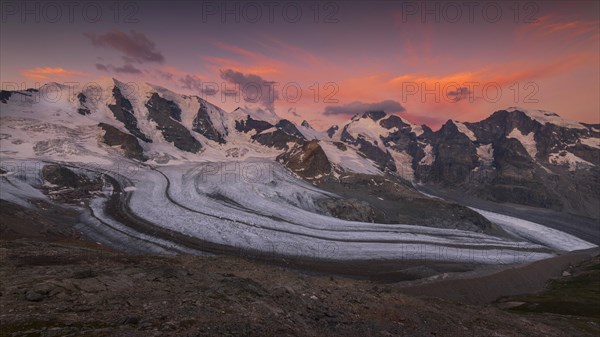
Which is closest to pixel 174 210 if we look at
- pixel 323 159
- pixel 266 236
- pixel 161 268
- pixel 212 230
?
pixel 212 230

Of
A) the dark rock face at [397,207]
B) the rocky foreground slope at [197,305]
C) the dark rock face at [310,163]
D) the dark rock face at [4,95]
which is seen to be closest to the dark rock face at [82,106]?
the dark rock face at [4,95]

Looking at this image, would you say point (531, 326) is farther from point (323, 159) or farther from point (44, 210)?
point (323, 159)

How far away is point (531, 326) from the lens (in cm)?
2958

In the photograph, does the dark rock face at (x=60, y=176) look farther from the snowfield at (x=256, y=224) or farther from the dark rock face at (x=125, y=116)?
the dark rock face at (x=125, y=116)

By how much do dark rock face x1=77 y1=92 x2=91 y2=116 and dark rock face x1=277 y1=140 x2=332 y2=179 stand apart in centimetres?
9086

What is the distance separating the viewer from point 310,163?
157 metres

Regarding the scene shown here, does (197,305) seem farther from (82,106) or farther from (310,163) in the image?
(82,106)

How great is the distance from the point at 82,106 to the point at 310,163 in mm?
107264

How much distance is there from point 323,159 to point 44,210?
4227 inches

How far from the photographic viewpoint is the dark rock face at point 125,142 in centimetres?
14138

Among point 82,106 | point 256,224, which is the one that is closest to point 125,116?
point 82,106

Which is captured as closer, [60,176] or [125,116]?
[60,176]

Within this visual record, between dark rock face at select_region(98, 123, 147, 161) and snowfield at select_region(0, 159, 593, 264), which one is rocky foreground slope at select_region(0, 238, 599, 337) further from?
dark rock face at select_region(98, 123, 147, 161)

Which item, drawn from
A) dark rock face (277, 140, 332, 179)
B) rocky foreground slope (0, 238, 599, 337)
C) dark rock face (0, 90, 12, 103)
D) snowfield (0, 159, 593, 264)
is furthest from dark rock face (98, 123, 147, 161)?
rocky foreground slope (0, 238, 599, 337)
